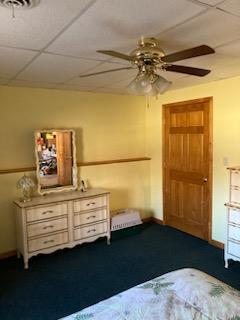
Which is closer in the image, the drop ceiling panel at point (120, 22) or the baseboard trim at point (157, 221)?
the drop ceiling panel at point (120, 22)

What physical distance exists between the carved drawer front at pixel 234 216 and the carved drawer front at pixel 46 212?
210 cm

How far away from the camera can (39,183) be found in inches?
150

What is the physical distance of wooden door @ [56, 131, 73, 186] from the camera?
3.98 meters

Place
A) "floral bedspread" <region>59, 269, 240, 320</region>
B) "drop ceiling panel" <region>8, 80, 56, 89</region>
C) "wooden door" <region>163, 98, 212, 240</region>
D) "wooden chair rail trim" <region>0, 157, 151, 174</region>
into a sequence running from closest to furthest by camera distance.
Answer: "floral bedspread" <region>59, 269, 240, 320</region>, "drop ceiling panel" <region>8, 80, 56, 89</region>, "wooden chair rail trim" <region>0, 157, 151, 174</region>, "wooden door" <region>163, 98, 212, 240</region>

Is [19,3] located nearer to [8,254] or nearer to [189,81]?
[189,81]

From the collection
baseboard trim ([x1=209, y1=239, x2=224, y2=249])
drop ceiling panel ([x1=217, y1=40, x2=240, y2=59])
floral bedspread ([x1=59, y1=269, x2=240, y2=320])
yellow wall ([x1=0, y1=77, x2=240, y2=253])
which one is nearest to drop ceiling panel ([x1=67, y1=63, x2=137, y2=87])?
yellow wall ([x1=0, y1=77, x2=240, y2=253])

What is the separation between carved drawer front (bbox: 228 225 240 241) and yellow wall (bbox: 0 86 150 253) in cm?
198

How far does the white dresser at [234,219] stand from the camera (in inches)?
124

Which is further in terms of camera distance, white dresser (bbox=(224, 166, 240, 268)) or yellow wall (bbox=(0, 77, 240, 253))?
yellow wall (bbox=(0, 77, 240, 253))

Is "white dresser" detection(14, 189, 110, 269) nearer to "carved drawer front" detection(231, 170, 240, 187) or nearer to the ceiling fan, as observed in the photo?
"carved drawer front" detection(231, 170, 240, 187)

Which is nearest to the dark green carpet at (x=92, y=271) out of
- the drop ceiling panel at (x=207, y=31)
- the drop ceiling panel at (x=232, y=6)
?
the drop ceiling panel at (x=207, y=31)

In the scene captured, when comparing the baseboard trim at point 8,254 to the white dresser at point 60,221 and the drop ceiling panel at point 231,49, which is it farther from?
the drop ceiling panel at point 231,49

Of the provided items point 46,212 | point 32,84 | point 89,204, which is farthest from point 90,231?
point 32,84

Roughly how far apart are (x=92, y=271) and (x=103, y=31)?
8.61ft
